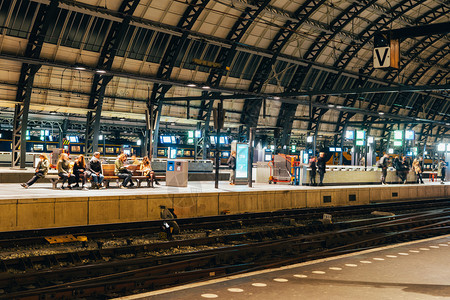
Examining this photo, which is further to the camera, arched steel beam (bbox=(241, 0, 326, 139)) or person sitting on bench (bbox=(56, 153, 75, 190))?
arched steel beam (bbox=(241, 0, 326, 139))

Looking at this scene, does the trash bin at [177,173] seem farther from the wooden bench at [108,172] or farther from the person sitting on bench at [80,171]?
the person sitting on bench at [80,171]

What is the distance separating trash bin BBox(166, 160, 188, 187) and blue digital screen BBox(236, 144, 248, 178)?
2638 millimetres

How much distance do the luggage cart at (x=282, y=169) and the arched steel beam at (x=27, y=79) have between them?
43.5 feet

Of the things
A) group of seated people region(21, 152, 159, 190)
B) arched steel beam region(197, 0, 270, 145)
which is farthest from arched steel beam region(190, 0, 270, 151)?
group of seated people region(21, 152, 159, 190)

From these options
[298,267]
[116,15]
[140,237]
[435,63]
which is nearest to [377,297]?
[298,267]

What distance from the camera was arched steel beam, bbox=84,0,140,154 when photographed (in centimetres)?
2553

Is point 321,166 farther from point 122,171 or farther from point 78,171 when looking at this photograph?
point 78,171

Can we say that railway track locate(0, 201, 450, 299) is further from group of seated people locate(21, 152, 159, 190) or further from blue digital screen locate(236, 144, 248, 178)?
blue digital screen locate(236, 144, 248, 178)

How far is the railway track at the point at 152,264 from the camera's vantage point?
6.59 meters

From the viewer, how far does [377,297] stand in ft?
19.9

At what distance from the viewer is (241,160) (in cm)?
2123

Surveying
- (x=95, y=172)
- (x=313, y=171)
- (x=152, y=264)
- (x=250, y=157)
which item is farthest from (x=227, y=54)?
(x=152, y=264)

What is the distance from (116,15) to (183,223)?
15.8 metres

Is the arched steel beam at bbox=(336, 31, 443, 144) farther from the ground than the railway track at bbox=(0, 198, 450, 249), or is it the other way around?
the arched steel beam at bbox=(336, 31, 443, 144)
